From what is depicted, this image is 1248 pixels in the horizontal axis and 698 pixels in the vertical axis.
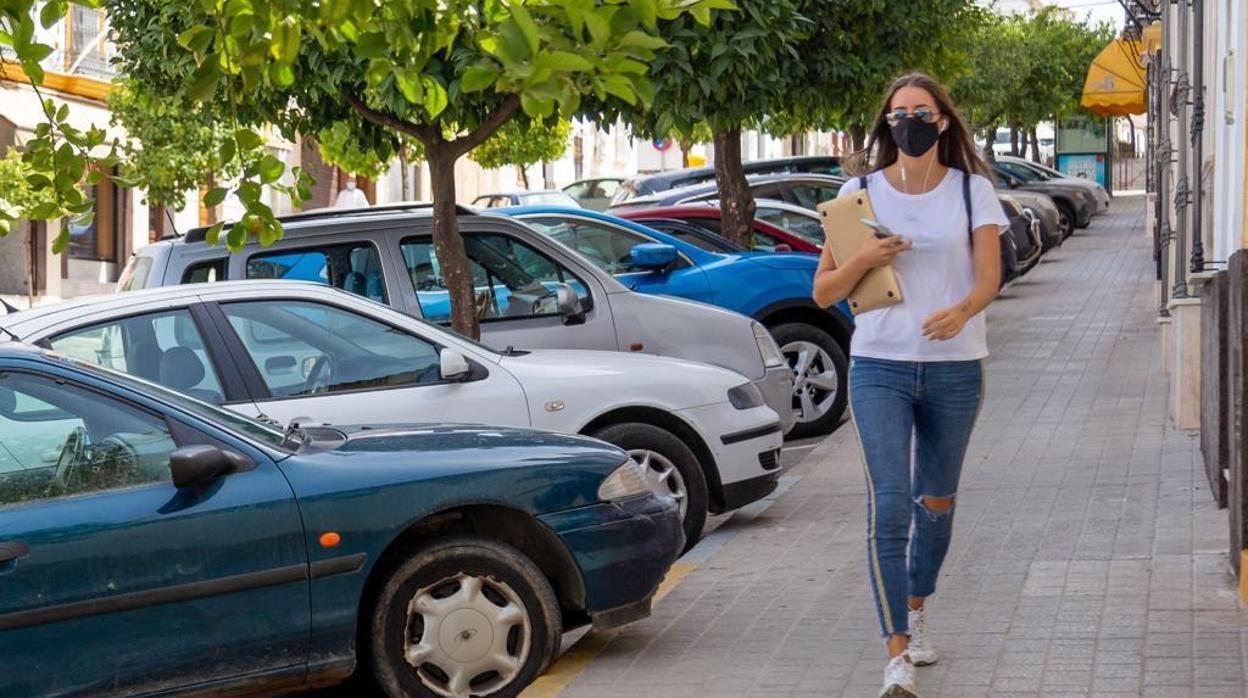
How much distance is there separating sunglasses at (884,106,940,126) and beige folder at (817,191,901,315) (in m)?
0.26

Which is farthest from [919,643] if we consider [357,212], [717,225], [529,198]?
[529,198]

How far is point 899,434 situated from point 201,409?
219 cm

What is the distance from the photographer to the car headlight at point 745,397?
9.39m

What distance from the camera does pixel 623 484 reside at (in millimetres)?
6723

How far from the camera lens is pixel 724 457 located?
9.23m

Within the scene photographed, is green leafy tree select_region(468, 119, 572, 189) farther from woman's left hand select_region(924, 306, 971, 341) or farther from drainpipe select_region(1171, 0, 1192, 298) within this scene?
woman's left hand select_region(924, 306, 971, 341)

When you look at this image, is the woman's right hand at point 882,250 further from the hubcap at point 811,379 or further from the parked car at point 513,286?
the hubcap at point 811,379

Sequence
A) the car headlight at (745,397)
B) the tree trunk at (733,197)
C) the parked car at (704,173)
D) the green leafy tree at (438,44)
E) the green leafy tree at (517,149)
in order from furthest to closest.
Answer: the green leafy tree at (517,149), the parked car at (704,173), the tree trunk at (733,197), the car headlight at (745,397), the green leafy tree at (438,44)

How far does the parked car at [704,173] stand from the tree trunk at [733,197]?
34.7 ft

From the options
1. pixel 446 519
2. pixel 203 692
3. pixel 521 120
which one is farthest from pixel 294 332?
pixel 521 120

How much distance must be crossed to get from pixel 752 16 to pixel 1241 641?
8.67 meters

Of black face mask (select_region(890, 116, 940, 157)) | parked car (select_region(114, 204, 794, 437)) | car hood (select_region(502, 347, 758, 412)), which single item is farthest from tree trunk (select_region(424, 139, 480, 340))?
black face mask (select_region(890, 116, 940, 157))

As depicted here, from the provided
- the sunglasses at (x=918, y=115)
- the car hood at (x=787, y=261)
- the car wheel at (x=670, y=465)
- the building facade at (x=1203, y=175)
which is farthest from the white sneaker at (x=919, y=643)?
the car hood at (x=787, y=261)

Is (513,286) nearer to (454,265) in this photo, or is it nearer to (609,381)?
(454,265)
